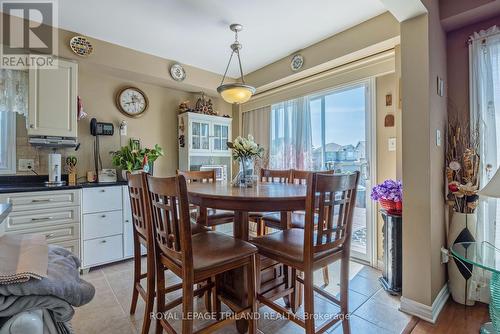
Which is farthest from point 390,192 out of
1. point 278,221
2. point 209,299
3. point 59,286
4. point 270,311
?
point 59,286

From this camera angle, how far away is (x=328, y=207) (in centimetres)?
136

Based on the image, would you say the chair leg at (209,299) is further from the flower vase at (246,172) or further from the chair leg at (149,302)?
the flower vase at (246,172)

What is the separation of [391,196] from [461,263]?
0.67 meters

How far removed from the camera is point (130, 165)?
2.93 m

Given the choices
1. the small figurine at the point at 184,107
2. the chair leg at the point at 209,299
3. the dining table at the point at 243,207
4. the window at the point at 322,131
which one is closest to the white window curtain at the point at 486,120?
the window at the point at 322,131

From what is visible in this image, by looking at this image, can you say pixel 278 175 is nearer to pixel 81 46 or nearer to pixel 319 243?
pixel 319 243

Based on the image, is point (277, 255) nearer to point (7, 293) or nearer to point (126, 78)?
point (7, 293)

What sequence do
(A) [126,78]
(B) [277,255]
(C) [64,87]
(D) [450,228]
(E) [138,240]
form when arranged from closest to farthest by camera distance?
(B) [277,255]
(E) [138,240]
(D) [450,228]
(C) [64,87]
(A) [126,78]

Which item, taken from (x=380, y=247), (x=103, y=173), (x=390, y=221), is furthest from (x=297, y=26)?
(x=103, y=173)

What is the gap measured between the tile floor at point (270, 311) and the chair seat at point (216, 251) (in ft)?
2.02

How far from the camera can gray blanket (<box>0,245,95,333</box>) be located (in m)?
0.69

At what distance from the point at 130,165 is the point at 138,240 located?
4.71 ft

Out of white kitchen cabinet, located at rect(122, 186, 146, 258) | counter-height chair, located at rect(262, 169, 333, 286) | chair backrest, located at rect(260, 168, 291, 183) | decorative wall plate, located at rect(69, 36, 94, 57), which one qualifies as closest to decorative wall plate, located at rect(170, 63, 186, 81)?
decorative wall plate, located at rect(69, 36, 94, 57)

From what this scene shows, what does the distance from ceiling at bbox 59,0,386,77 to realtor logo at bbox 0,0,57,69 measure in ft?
0.47
